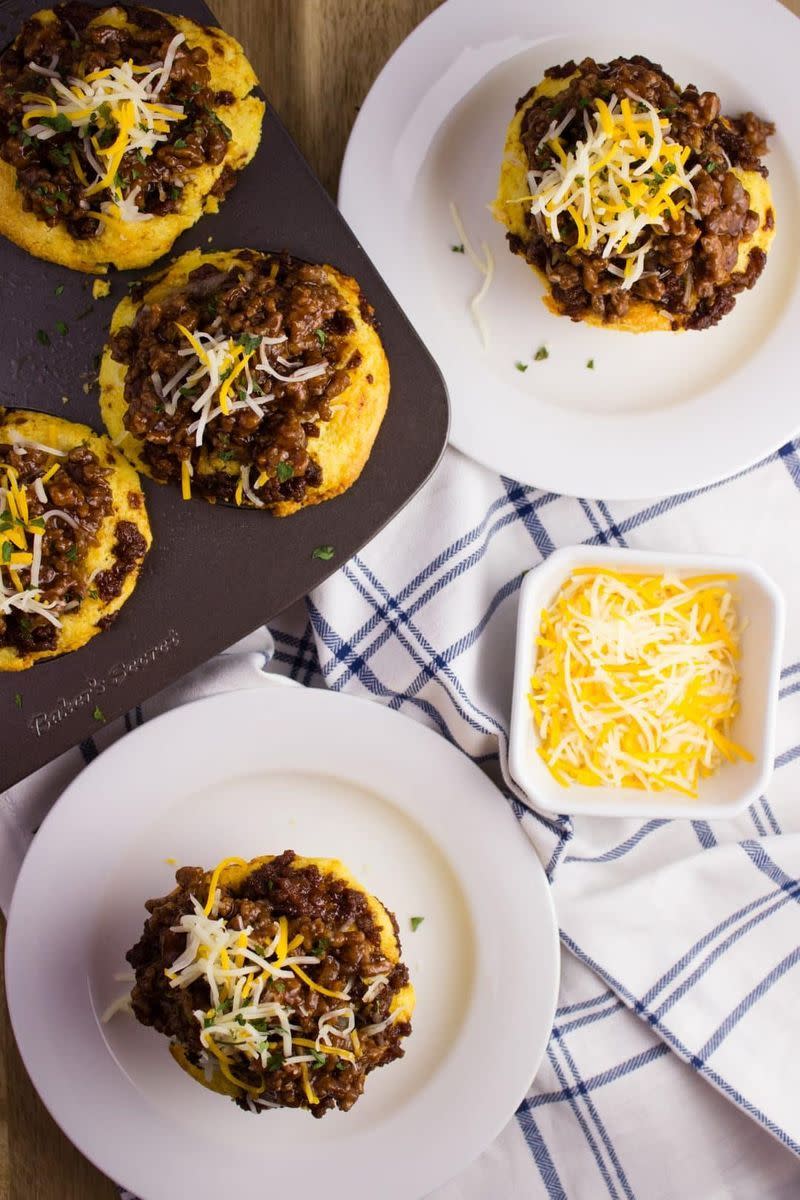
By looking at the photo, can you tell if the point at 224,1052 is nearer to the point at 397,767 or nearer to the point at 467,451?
the point at 397,767

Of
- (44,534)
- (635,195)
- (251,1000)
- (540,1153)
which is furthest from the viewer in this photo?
(540,1153)

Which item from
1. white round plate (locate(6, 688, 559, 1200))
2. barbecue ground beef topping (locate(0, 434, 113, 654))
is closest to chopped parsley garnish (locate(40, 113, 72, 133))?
barbecue ground beef topping (locate(0, 434, 113, 654))

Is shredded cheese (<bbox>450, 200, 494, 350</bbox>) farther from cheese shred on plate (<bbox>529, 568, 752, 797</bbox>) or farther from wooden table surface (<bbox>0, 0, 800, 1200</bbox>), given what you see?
cheese shred on plate (<bbox>529, 568, 752, 797</bbox>)

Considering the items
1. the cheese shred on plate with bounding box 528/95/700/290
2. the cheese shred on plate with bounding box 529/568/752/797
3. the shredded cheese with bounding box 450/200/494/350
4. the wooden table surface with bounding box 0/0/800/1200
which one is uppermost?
the cheese shred on plate with bounding box 528/95/700/290

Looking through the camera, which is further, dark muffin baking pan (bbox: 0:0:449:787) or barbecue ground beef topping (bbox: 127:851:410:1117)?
dark muffin baking pan (bbox: 0:0:449:787)

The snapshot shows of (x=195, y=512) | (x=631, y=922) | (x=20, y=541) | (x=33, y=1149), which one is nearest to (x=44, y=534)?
(x=20, y=541)

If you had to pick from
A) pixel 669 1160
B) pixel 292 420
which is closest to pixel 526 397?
pixel 292 420

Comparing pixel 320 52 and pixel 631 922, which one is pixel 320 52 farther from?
pixel 631 922

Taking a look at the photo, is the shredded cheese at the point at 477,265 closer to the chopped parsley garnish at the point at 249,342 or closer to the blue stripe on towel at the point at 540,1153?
the chopped parsley garnish at the point at 249,342
